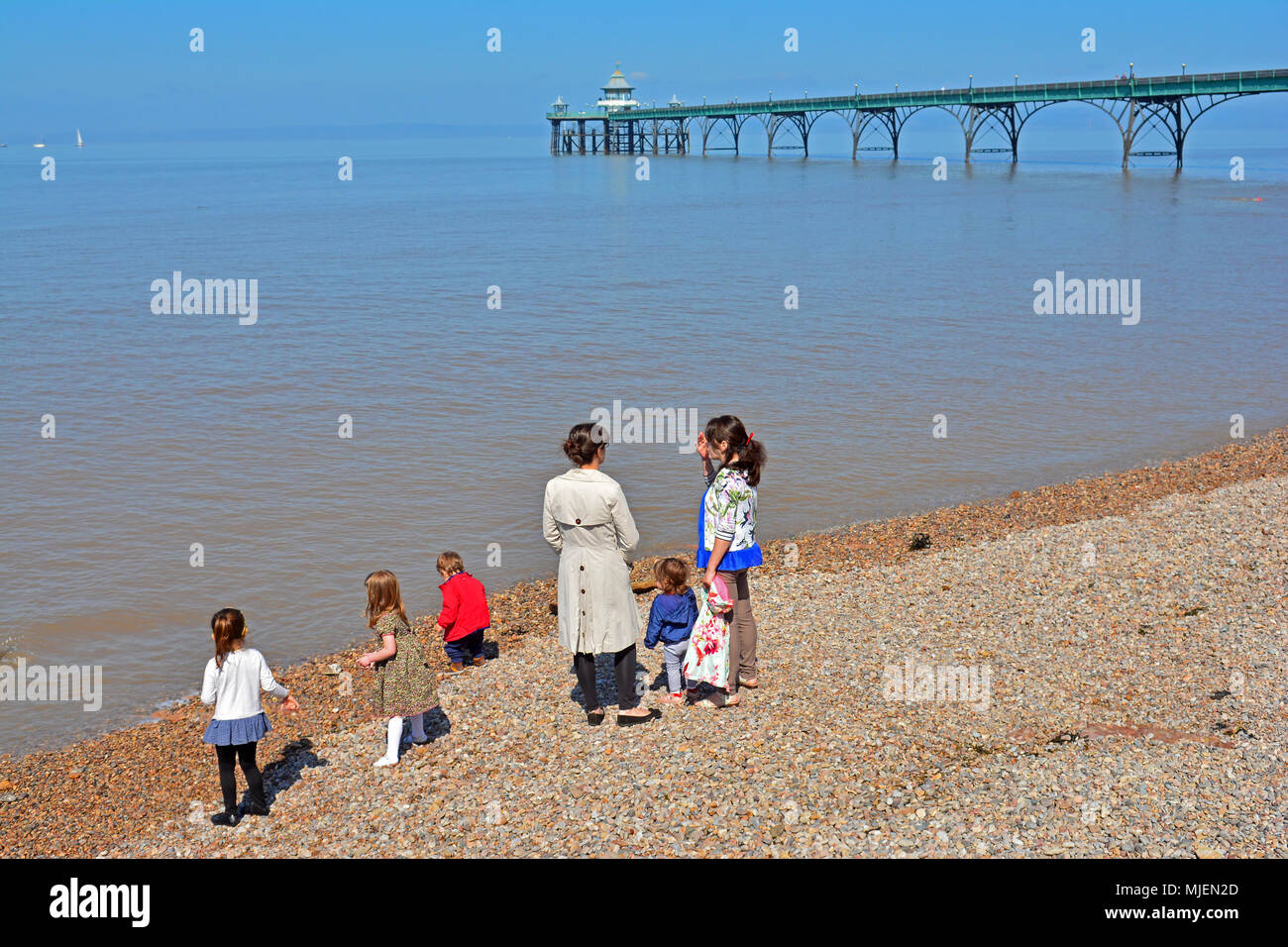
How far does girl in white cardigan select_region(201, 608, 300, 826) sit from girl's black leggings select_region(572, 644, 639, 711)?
164 centimetres

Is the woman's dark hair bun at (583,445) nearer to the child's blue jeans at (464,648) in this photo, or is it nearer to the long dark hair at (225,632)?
the long dark hair at (225,632)

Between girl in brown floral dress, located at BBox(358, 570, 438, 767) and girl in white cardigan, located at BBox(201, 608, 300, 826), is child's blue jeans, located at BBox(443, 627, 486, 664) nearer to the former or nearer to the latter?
girl in brown floral dress, located at BBox(358, 570, 438, 767)

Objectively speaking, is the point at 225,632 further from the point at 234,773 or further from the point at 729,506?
the point at 729,506

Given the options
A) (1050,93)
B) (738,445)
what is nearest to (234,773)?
(738,445)

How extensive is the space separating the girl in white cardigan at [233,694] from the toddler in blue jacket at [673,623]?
7.31 feet

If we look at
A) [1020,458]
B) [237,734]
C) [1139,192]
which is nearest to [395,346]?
[1020,458]

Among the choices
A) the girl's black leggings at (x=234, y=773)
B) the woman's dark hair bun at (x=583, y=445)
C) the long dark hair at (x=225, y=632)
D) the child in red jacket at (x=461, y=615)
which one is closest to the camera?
the long dark hair at (x=225, y=632)

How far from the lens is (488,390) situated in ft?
58.9

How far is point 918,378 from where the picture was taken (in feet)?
60.6

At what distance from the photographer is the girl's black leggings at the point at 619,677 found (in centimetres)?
623

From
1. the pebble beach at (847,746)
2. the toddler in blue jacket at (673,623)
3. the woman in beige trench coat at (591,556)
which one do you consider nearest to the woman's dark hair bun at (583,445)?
the woman in beige trench coat at (591,556)

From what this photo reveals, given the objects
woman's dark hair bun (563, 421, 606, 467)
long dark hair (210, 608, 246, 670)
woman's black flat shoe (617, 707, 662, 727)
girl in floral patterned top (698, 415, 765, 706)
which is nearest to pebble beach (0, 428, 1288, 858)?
woman's black flat shoe (617, 707, 662, 727)

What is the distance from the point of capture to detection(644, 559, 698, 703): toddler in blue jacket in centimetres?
670

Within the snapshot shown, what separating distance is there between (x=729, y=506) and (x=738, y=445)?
355 mm
